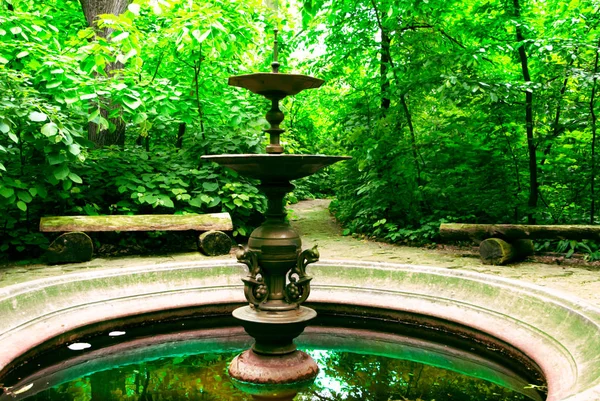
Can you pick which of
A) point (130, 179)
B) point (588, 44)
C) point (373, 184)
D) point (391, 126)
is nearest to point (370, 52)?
point (391, 126)

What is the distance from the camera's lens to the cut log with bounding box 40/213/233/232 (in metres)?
6.73

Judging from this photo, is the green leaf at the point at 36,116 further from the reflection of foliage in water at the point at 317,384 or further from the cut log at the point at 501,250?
the cut log at the point at 501,250

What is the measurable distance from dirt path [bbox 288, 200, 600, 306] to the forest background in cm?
67

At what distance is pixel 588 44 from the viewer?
6.70 meters

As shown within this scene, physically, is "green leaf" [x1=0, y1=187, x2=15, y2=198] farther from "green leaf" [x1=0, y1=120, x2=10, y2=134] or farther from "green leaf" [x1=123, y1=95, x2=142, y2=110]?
"green leaf" [x1=123, y1=95, x2=142, y2=110]

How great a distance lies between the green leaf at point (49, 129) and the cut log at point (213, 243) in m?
2.42

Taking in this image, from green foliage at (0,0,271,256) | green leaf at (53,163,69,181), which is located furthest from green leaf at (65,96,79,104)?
green leaf at (53,163,69,181)

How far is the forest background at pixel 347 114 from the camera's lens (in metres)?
6.63

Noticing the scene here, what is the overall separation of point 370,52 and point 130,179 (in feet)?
17.9

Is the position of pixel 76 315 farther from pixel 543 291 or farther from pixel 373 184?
pixel 373 184

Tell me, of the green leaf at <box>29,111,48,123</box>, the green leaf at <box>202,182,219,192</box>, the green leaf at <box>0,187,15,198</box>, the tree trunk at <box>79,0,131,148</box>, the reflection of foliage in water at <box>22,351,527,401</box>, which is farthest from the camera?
the tree trunk at <box>79,0,131,148</box>

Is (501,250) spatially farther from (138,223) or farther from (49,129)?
(49,129)

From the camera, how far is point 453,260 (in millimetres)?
7102

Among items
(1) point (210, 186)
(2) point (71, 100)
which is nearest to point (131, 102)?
(2) point (71, 100)
